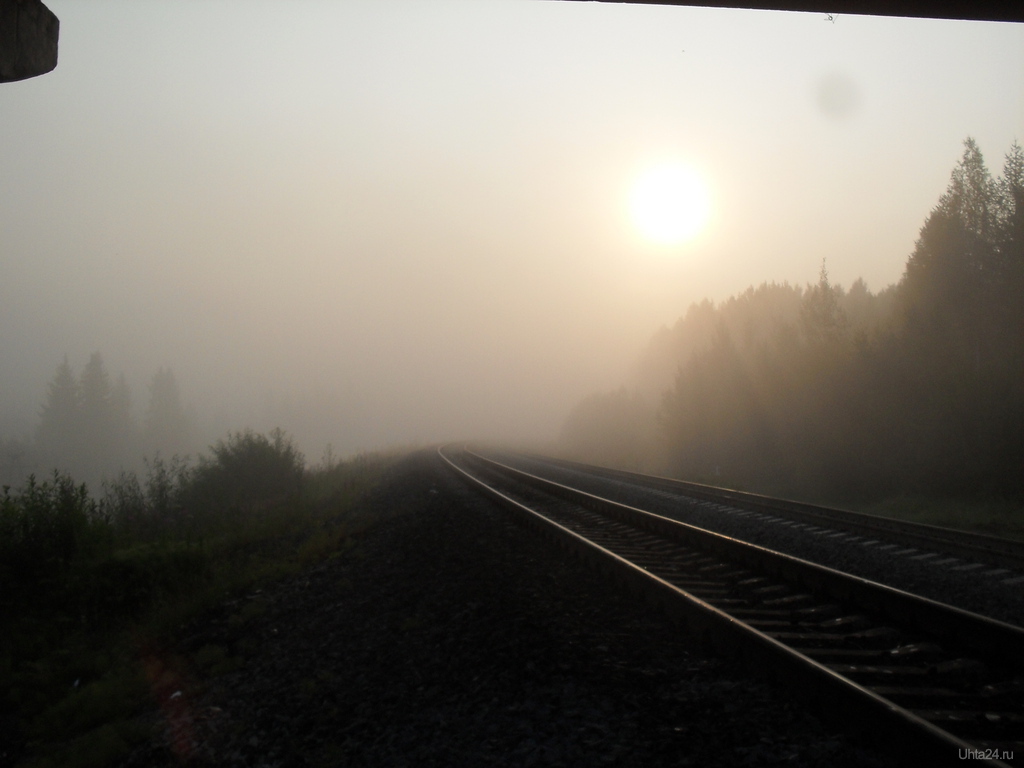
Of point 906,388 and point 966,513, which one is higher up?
point 906,388

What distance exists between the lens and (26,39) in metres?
3.26

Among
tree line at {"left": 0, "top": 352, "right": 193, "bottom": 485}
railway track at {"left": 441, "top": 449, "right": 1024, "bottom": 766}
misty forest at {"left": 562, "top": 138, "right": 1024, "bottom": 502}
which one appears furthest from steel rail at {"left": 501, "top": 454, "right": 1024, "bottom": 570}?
tree line at {"left": 0, "top": 352, "right": 193, "bottom": 485}

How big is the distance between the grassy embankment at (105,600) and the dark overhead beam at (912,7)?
6.43 m

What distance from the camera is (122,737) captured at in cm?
445

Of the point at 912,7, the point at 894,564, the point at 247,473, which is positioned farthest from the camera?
the point at 247,473

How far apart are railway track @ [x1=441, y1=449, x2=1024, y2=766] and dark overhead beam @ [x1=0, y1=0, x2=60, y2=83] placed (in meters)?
5.54

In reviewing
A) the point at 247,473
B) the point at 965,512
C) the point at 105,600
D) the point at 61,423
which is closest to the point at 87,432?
the point at 61,423

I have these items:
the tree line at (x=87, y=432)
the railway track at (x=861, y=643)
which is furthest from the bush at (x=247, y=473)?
the tree line at (x=87, y=432)

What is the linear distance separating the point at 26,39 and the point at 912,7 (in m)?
4.86

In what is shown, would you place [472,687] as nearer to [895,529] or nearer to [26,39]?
[26,39]

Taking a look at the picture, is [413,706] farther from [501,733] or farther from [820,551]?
[820,551]

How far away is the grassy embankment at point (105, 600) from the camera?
5074 mm

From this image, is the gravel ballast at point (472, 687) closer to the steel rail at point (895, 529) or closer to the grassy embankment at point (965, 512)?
the steel rail at point (895, 529)

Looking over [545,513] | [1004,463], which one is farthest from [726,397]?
[545,513]
